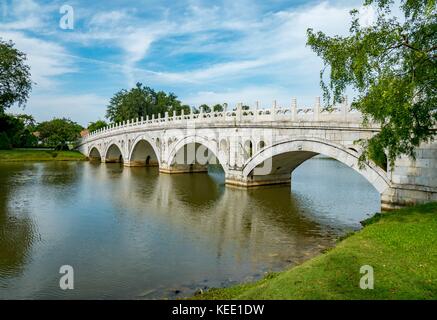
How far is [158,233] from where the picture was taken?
16.0 metres

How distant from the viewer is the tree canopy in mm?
75812

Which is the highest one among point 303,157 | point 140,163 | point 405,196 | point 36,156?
point 36,156

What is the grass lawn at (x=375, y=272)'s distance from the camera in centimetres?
727

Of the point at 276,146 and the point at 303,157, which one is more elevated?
the point at 276,146

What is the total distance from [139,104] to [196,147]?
40.2 meters

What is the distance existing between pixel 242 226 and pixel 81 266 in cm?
785

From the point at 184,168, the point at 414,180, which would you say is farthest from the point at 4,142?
the point at 414,180

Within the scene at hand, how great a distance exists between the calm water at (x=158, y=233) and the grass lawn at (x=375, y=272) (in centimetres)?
241

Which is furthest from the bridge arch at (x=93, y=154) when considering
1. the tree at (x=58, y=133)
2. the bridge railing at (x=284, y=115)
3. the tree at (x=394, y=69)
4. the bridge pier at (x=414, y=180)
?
the tree at (x=394, y=69)

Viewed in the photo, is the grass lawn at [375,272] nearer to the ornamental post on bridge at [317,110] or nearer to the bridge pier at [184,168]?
the ornamental post on bridge at [317,110]

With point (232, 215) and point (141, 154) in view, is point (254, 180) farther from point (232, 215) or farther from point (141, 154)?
point (141, 154)

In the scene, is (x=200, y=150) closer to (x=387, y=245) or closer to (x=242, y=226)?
(x=242, y=226)

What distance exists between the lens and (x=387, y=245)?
1032 cm

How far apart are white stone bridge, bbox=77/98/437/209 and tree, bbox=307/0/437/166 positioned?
368 cm
